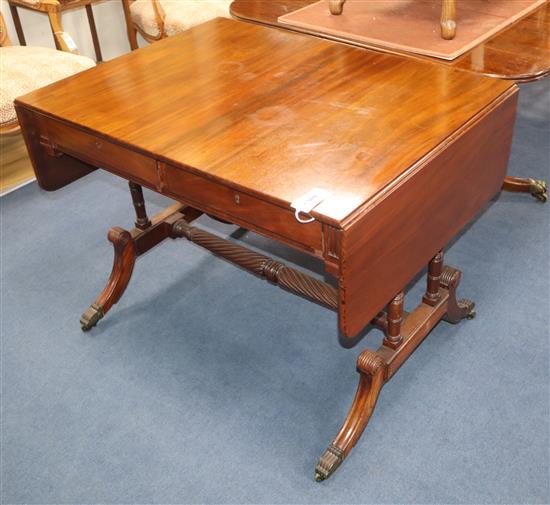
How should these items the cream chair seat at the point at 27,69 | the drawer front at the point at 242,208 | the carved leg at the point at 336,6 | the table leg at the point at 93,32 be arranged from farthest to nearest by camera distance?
the table leg at the point at 93,32 → the cream chair seat at the point at 27,69 → the carved leg at the point at 336,6 → the drawer front at the point at 242,208

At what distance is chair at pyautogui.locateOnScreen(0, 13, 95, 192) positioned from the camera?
2611 mm

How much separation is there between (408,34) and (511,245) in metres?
0.83

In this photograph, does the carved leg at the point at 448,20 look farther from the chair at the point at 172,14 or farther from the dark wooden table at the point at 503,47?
the chair at the point at 172,14

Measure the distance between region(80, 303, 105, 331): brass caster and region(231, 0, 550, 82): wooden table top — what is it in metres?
1.09

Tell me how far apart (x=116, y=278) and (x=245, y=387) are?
1.92ft

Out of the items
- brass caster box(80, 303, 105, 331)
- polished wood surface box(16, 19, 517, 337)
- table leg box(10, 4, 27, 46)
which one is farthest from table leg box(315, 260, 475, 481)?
table leg box(10, 4, 27, 46)

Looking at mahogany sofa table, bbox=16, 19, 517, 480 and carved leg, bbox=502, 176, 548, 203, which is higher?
mahogany sofa table, bbox=16, 19, 517, 480

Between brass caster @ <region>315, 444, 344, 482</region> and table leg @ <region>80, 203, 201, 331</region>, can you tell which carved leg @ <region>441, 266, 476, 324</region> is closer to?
brass caster @ <region>315, 444, 344, 482</region>

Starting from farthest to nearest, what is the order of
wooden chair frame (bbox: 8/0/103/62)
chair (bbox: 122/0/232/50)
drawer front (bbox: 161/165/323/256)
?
chair (bbox: 122/0/232/50)
wooden chair frame (bbox: 8/0/103/62)
drawer front (bbox: 161/165/323/256)

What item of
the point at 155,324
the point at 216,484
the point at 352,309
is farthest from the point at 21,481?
the point at 352,309

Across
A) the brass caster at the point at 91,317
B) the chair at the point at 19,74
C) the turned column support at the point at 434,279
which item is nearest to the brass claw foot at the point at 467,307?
the turned column support at the point at 434,279

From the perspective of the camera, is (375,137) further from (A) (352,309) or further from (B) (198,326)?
(B) (198,326)

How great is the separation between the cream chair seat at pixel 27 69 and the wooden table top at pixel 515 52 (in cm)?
82

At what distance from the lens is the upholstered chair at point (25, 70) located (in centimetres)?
260
